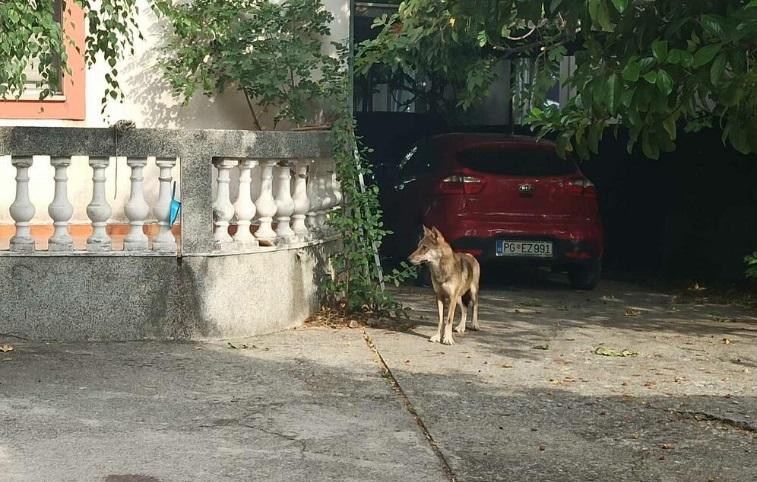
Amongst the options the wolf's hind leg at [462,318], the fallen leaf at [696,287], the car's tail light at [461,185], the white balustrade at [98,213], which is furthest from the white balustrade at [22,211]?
the fallen leaf at [696,287]

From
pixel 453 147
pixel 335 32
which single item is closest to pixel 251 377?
pixel 335 32

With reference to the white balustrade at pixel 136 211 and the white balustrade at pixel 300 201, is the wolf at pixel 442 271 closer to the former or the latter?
the white balustrade at pixel 300 201

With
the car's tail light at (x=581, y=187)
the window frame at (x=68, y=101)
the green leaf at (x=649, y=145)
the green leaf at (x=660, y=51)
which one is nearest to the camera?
the green leaf at (x=660, y=51)

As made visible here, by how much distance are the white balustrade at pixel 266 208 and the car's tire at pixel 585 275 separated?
4.72 m

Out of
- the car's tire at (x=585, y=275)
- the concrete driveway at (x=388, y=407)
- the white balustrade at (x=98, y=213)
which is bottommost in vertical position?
the concrete driveway at (x=388, y=407)

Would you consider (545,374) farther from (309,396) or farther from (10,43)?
(10,43)

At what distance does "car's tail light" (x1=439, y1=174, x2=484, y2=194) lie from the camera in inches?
527

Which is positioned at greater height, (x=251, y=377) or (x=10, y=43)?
(x=10, y=43)

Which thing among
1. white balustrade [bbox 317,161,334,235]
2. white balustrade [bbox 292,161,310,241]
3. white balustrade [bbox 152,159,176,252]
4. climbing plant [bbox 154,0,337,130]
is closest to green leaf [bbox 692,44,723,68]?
white balustrade [bbox 152,159,176,252]

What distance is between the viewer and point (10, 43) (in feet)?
27.6

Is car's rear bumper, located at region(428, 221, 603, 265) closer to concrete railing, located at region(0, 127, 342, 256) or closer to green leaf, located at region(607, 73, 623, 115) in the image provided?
concrete railing, located at region(0, 127, 342, 256)

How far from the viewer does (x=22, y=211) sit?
30.0 ft

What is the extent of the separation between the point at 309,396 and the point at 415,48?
673 centimetres

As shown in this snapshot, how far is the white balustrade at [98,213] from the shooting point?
916 cm
